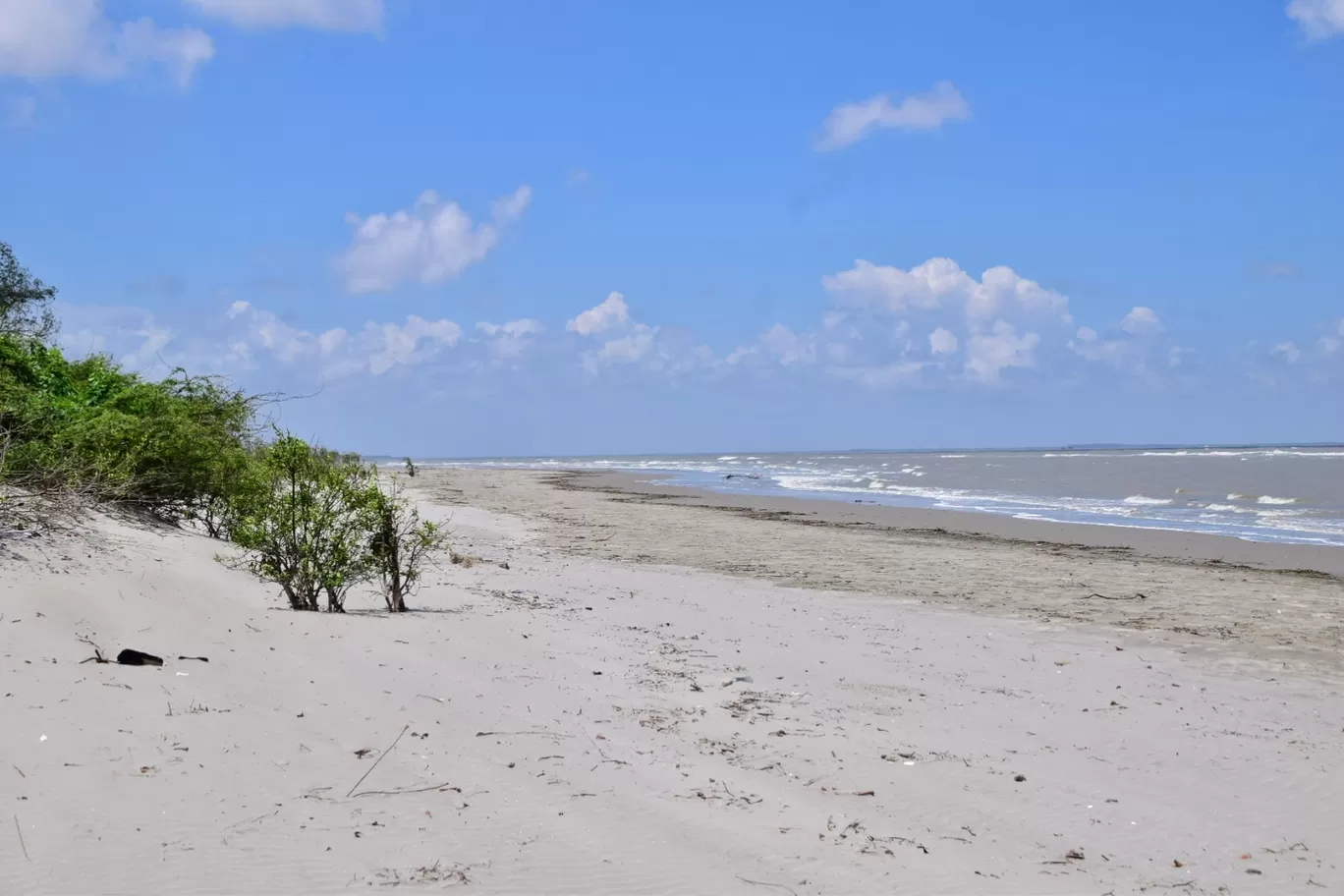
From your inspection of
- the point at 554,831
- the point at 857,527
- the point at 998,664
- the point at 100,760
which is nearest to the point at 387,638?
the point at 100,760

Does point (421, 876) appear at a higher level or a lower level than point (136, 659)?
lower

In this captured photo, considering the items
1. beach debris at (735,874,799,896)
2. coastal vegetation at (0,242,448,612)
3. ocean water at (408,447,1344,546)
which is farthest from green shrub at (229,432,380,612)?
ocean water at (408,447,1344,546)

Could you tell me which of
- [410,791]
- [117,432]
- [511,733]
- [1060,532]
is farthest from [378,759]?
[1060,532]

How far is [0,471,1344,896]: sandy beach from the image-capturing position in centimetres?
427

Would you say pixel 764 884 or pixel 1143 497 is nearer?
pixel 764 884

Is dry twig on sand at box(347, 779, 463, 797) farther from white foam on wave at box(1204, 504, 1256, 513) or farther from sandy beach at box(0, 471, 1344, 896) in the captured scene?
white foam on wave at box(1204, 504, 1256, 513)

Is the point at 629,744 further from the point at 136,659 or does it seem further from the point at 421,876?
the point at 136,659

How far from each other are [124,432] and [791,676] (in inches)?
318

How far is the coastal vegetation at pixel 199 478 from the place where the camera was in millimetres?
8750

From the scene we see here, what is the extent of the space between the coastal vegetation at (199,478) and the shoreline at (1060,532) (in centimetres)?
1419

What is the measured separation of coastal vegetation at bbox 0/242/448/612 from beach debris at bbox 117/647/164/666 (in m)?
2.43

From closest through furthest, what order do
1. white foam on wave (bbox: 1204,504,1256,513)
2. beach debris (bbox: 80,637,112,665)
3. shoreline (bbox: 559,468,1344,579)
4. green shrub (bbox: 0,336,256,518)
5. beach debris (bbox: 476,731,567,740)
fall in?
beach debris (bbox: 476,731,567,740) < beach debris (bbox: 80,637,112,665) < green shrub (bbox: 0,336,256,518) < shoreline (bbox: 559,468,1344,579) < white foam on wave (bbox: 1204,504,1256,513)

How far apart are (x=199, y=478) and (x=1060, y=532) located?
18.2 m

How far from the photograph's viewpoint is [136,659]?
6031 millimetres
